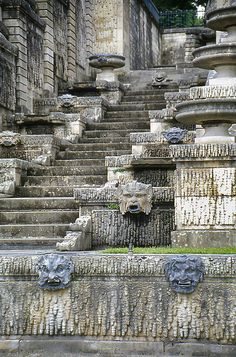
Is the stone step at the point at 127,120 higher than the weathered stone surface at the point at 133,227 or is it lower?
higher

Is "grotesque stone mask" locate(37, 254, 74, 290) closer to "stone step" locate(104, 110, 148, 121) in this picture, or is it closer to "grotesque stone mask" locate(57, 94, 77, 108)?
"stone step" locate(104, 110, 148, 121)

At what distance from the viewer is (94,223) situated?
11891mm

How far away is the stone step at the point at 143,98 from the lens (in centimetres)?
2078

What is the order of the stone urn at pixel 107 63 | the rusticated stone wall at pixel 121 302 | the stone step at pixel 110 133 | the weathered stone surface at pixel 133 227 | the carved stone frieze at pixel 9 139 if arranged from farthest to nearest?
1. the stone urn at pixel 107 63
2. the stone step at pixel 110 133
3. the carved stone frieze at pixel 9 139
4. the weathered stone surface at pixel 133 227
5. the rusticated stone wall at pixel 121 302

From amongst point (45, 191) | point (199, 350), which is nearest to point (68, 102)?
point (45, 191)

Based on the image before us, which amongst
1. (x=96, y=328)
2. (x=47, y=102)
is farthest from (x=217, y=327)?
(x=47, y=102)

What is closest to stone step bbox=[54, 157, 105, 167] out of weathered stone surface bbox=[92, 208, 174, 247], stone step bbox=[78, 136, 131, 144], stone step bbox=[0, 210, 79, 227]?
stone step bbox=[78, 136, 131, 144]

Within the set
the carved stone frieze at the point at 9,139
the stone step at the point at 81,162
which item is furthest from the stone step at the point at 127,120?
the carved stone frieze at the point at 9,139

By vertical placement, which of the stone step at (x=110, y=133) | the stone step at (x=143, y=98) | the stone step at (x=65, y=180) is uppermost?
the stone step at (x=143, y=98)

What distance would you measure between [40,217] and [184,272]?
4.82 m

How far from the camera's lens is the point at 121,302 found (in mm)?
8688

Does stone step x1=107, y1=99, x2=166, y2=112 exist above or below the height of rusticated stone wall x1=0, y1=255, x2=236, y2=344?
above

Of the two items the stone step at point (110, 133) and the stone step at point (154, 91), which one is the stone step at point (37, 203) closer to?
the stone step at point (110, 133)

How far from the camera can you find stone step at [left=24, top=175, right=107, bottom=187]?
14482mm
